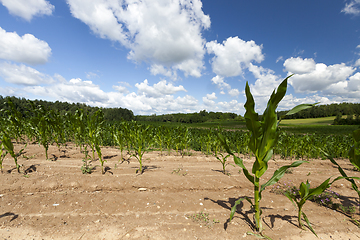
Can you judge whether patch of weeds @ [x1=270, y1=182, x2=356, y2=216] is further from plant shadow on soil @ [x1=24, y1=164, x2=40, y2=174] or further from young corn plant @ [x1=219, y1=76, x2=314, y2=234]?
plant shadow on soil @ [x1=24, y1=164, x2=40, y2=174]

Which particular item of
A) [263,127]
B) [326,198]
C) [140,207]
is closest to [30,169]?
[140,207]

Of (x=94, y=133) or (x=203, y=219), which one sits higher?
(x=94, y=133)

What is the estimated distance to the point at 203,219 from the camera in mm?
2764

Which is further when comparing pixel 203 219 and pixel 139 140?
pixel 139 140

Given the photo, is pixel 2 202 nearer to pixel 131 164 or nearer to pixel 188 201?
pixel 131 164

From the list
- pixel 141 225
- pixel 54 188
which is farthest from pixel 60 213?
pixel 141 225

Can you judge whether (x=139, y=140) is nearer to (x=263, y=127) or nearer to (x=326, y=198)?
(x=263, y=127)

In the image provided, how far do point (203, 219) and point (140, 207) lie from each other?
137 cm

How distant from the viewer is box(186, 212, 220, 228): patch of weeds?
2631 millimetres

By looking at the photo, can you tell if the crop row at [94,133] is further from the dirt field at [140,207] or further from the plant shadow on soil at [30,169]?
the dirt field at [140,207]

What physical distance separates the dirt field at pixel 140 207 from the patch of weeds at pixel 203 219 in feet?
0.06

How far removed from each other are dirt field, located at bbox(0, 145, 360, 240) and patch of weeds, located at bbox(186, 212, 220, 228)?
2cm

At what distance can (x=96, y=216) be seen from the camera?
2797 millimetres

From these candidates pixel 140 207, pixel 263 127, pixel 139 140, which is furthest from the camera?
Answer: pixel 139 140
